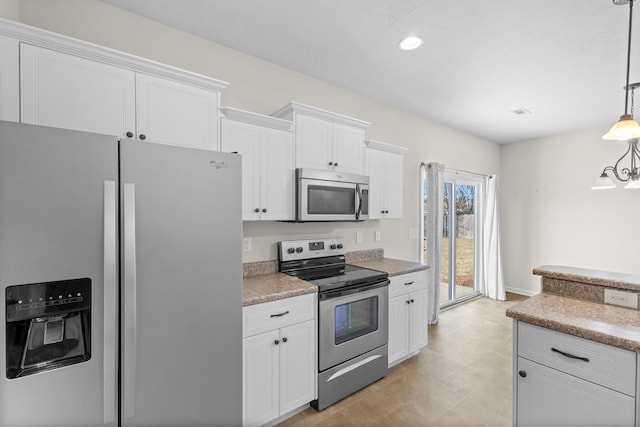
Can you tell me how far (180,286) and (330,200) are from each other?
147 centimetres

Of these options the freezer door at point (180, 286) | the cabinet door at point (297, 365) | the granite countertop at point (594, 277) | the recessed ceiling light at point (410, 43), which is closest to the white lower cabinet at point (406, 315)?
the cabinet door at point (297, 365)

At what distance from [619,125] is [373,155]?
1.81 metres

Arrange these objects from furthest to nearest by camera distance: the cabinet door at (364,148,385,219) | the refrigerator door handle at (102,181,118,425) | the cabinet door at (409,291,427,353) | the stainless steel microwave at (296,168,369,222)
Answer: the cabinet door at (364,148,385,219) → the cabinet door at (409,291,427,353) → the stainless steel microwave at (296,168,369,222) → the refrigerator door handle at (102,181,118,425)

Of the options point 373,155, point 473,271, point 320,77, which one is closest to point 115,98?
point 320,77

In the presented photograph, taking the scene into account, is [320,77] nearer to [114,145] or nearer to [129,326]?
[114,145]

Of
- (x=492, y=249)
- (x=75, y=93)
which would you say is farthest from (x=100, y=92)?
(x=492, y=249)

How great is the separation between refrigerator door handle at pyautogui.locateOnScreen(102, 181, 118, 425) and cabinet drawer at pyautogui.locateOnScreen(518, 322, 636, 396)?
195 cm

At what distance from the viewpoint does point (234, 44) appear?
2.37 m

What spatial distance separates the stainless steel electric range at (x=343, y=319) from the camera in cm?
219

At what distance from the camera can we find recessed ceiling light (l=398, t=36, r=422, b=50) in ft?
7.20

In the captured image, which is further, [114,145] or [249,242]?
[249,242]

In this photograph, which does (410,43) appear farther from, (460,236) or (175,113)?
(460,236)

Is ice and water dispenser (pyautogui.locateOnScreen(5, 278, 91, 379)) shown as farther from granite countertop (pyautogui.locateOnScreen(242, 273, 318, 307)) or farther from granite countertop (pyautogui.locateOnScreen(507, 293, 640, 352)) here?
granite countertop (pyautogui.locateOnScreen(507, 293, 640, 352))

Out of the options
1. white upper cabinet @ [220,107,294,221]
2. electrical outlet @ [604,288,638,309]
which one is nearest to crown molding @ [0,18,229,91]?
white upper cabinet @ [220,107,294,221]
